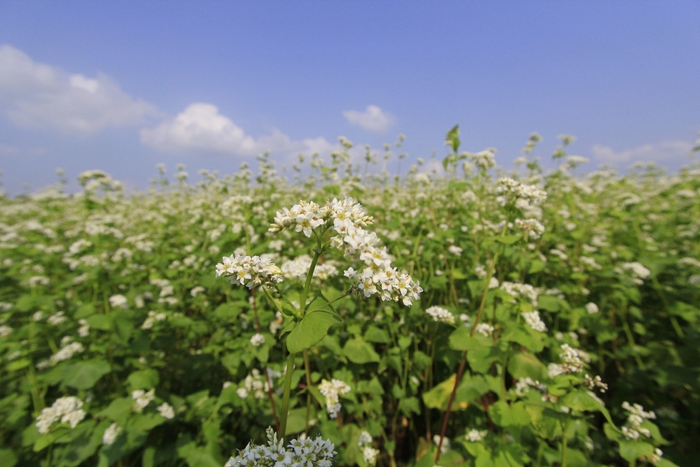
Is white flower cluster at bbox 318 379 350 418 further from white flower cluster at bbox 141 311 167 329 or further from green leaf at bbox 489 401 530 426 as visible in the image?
white flower cluster at bbox 141 311 167 329

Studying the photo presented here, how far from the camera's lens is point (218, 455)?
2854 millimetres

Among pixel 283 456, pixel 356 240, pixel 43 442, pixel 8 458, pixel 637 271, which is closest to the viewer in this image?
pixel 283 456

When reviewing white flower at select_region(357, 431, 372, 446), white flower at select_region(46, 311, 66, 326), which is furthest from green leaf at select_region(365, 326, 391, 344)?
white flower at select_region(46, 311, 66, 326)

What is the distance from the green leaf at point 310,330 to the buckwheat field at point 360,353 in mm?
13

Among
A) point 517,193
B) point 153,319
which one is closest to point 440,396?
point 517,193

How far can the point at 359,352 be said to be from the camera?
3197 mm

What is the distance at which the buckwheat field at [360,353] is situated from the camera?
2.33 metres

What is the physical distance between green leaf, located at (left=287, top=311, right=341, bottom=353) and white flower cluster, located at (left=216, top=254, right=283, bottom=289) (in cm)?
23

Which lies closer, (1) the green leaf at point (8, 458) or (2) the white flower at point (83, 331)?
(1) the green leaf at point (8, 458)

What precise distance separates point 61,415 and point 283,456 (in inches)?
121

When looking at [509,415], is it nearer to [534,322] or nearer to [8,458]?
[534,322]

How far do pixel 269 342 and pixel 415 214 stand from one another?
3.38m

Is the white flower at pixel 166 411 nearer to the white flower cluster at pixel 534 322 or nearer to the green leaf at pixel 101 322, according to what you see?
the green leaf at pixel 101 322

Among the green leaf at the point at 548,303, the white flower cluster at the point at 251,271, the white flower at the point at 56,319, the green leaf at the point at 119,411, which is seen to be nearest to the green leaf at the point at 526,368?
the green leaf at the point at 548,303
